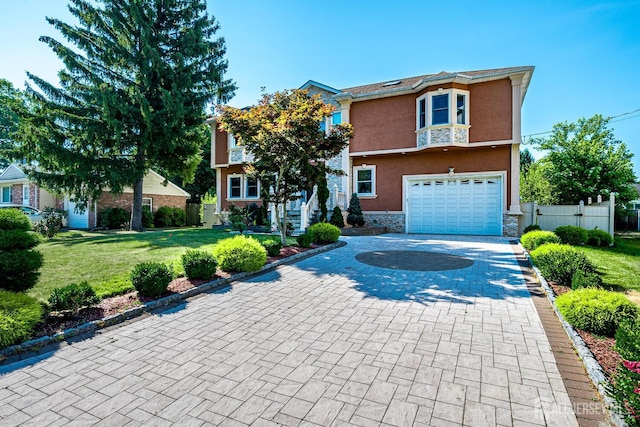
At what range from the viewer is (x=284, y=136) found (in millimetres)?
8453

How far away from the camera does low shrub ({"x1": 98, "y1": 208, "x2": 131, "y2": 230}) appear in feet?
63.7

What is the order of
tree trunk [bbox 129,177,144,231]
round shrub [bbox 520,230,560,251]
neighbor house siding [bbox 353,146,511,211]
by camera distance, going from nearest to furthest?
1. round shrub [bbox 520,230,560,251]
2. neighbor house siding [bbox 353,146,511,211]
3. tree trunk [bbox 129,177,144,231]

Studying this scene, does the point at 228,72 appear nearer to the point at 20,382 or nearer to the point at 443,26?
the point at 443,26


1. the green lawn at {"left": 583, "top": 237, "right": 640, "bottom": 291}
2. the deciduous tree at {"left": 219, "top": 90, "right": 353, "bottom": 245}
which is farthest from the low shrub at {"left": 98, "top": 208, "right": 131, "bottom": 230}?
the green lawn at {"left": 583, "top": 237, "right": 640, "bottom": 291}

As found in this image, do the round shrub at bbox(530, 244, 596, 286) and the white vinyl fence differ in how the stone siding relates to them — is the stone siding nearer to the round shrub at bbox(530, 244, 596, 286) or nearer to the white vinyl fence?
the white vinyl fence

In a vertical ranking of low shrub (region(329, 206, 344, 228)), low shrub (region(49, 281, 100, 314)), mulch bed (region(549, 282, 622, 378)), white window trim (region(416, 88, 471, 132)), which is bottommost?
mulch bed (region(549, 282, 622, 378))

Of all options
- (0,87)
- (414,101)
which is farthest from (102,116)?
(0,87)

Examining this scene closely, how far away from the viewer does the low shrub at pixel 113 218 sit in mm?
19406

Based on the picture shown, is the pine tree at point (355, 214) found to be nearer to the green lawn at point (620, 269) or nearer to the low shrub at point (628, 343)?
the green lawn at point (620, 269)

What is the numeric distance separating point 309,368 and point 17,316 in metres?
3.47

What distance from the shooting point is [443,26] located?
10.9 m

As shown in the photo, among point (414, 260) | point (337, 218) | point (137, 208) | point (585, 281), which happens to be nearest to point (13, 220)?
point (414, 260)

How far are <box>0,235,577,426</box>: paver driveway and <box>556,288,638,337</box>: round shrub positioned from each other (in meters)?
0.47

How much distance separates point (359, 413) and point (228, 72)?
18921 millimetres
